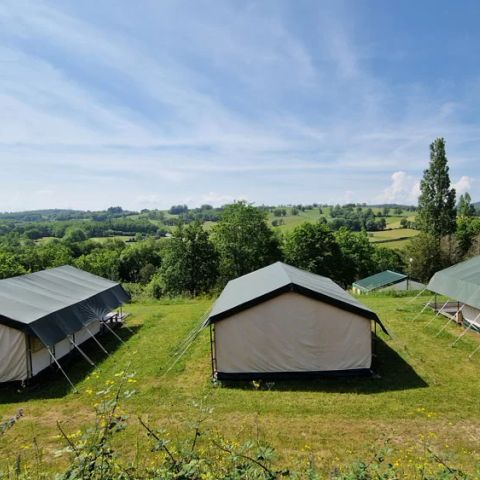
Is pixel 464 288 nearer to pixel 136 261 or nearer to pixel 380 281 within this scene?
pixel 380 281

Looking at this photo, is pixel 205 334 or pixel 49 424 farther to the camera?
pixel 205 334

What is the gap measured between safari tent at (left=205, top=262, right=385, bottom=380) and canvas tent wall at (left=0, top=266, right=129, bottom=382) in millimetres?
4508

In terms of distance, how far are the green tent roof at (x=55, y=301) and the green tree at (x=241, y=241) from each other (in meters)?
17.4

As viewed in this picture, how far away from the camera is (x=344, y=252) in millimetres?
42719

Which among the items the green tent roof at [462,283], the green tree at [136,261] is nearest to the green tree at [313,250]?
the green tent roof at [462,283]

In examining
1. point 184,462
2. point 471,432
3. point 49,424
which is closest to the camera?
point 184,462

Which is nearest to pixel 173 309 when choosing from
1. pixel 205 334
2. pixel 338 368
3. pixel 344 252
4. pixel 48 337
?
pixel 205 334

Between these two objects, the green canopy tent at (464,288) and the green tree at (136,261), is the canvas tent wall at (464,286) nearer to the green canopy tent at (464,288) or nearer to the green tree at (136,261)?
the green canopy tent at (464,288)

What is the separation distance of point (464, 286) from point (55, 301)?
13.4 meters

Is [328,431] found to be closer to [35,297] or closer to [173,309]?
[35,297]

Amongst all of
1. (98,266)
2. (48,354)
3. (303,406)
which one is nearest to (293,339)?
(303,406)

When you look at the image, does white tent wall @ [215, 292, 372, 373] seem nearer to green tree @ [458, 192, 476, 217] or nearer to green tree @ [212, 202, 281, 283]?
green tree @ [212, 202, 281, 283]

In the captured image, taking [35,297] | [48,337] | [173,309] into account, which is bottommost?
[173,309]

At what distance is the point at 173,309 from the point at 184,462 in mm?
16459
